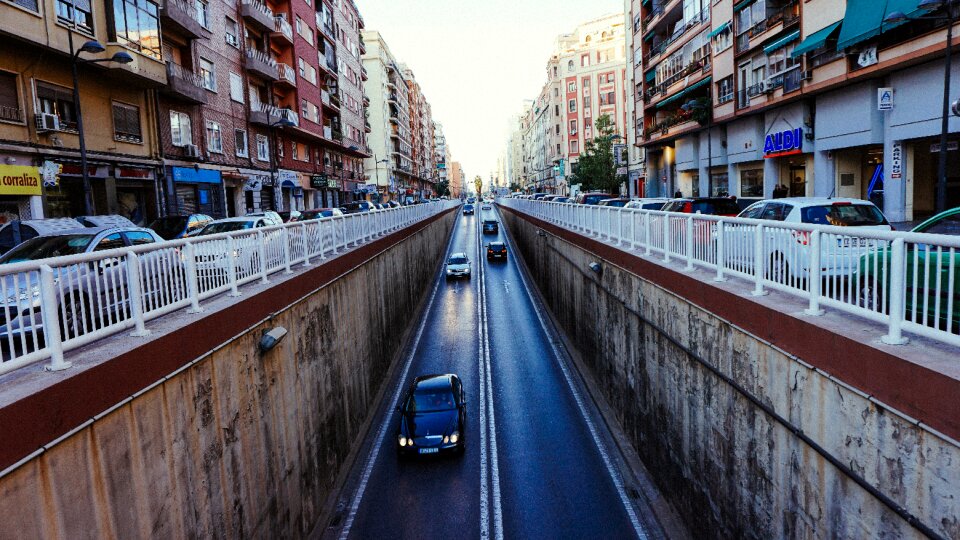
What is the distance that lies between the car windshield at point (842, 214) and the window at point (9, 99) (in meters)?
20.9

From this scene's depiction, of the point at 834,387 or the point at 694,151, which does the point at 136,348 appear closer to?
the point at 834,387

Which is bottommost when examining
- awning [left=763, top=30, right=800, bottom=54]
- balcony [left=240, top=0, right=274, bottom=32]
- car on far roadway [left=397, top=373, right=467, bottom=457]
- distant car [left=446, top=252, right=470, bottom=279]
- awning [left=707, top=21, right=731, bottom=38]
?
car on far roadway [left=397, top=373, right=467, bottom=457]

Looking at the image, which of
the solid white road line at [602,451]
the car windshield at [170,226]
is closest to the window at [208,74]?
the car windshield at [170,226]

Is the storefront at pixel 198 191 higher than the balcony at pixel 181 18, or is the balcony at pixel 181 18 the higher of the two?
the balcony at pixel 181 18

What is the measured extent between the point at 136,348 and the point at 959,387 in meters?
6.70

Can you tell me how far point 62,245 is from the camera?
10.4 metres

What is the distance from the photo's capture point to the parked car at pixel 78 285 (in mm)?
5336

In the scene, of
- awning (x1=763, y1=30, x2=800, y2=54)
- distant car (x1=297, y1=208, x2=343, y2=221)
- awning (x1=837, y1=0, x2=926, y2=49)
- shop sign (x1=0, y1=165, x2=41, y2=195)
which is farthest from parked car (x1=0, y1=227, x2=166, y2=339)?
awning (x1=763, y1=30, x2=800, y2=54)

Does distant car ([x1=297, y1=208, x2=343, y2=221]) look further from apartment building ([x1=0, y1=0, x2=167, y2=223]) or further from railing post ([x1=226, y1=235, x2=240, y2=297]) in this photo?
railing post ([x1=226, y1=235, x2=240, y2=297])

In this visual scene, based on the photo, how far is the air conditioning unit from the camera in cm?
1845

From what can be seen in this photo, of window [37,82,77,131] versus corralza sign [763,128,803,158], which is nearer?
window [37,82,77,131]

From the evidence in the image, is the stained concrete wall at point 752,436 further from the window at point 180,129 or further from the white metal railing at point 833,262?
the window at point 180,129

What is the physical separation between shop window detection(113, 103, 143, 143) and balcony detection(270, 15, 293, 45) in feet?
48.3

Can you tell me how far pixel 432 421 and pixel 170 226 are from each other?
11857 millimetres
